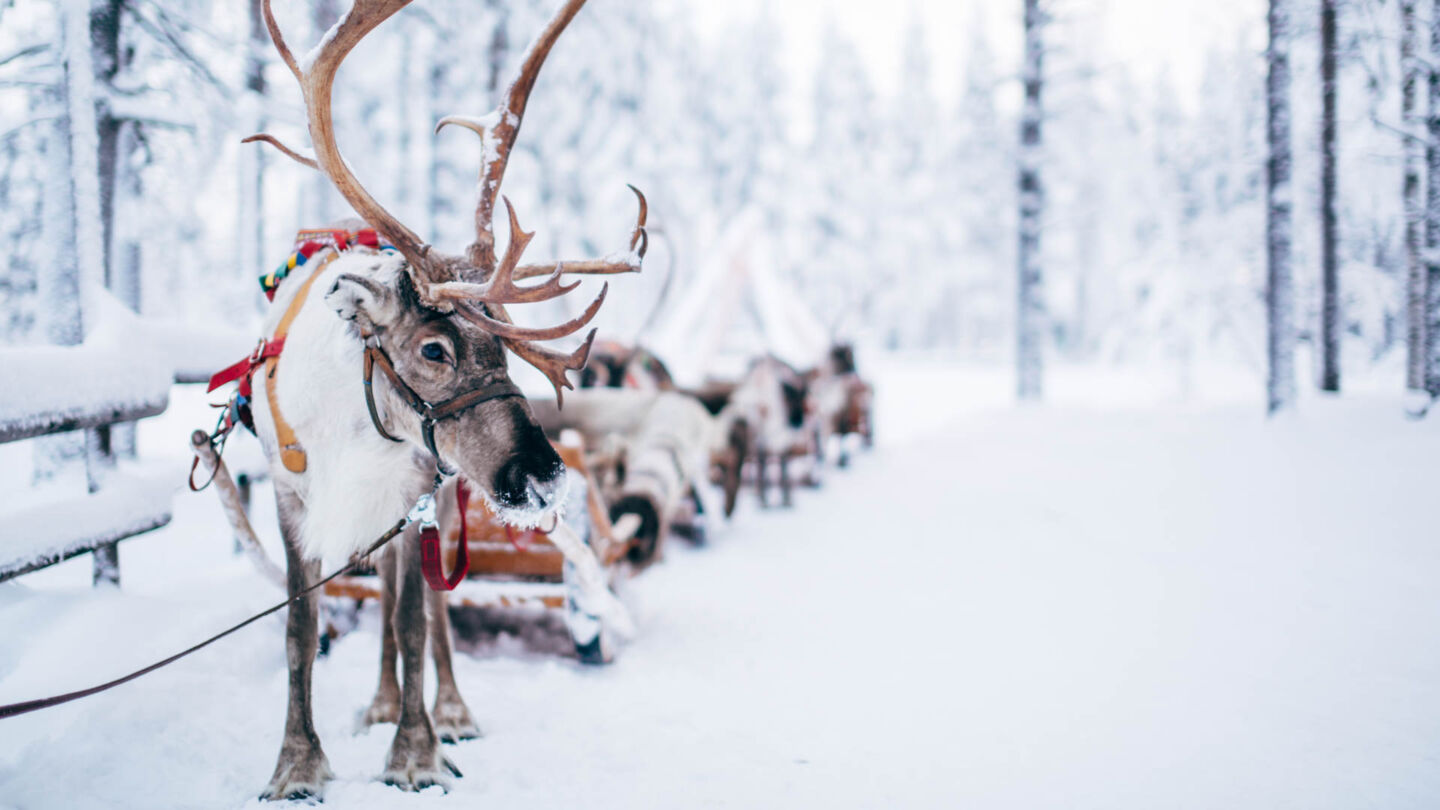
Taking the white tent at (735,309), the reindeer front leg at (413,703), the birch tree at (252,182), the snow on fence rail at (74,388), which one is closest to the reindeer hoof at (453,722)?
the reindeer front leg at (413,703)

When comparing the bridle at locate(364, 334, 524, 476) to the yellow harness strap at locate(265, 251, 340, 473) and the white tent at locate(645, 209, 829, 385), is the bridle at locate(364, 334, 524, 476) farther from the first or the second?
the white tent at locate(645, 209, 829, 385)

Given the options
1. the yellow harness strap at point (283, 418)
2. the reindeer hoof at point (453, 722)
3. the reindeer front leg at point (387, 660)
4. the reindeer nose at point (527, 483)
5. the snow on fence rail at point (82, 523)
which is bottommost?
the reindeer hoof at point (453, 722)

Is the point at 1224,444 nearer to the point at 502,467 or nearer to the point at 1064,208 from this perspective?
the point at 502,467

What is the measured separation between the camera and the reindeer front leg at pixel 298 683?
8.02 ft

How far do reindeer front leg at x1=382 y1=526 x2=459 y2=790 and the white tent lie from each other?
11.8 m

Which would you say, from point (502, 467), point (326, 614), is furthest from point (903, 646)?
point (326, 614)

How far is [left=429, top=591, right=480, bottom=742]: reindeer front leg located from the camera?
294cm

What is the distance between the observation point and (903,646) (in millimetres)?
3953

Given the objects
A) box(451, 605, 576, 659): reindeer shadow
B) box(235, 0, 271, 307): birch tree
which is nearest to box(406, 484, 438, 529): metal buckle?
box(451, 605, 576, 659): reindeer shadow

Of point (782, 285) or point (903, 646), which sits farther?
point (782, 285)

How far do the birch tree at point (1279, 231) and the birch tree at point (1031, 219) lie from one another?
182 inches

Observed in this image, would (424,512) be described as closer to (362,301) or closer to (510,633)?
(362,301)

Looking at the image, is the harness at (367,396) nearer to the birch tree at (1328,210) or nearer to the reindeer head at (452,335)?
the reindeer head at (452,335)

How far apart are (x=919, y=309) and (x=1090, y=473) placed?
2722 cm
